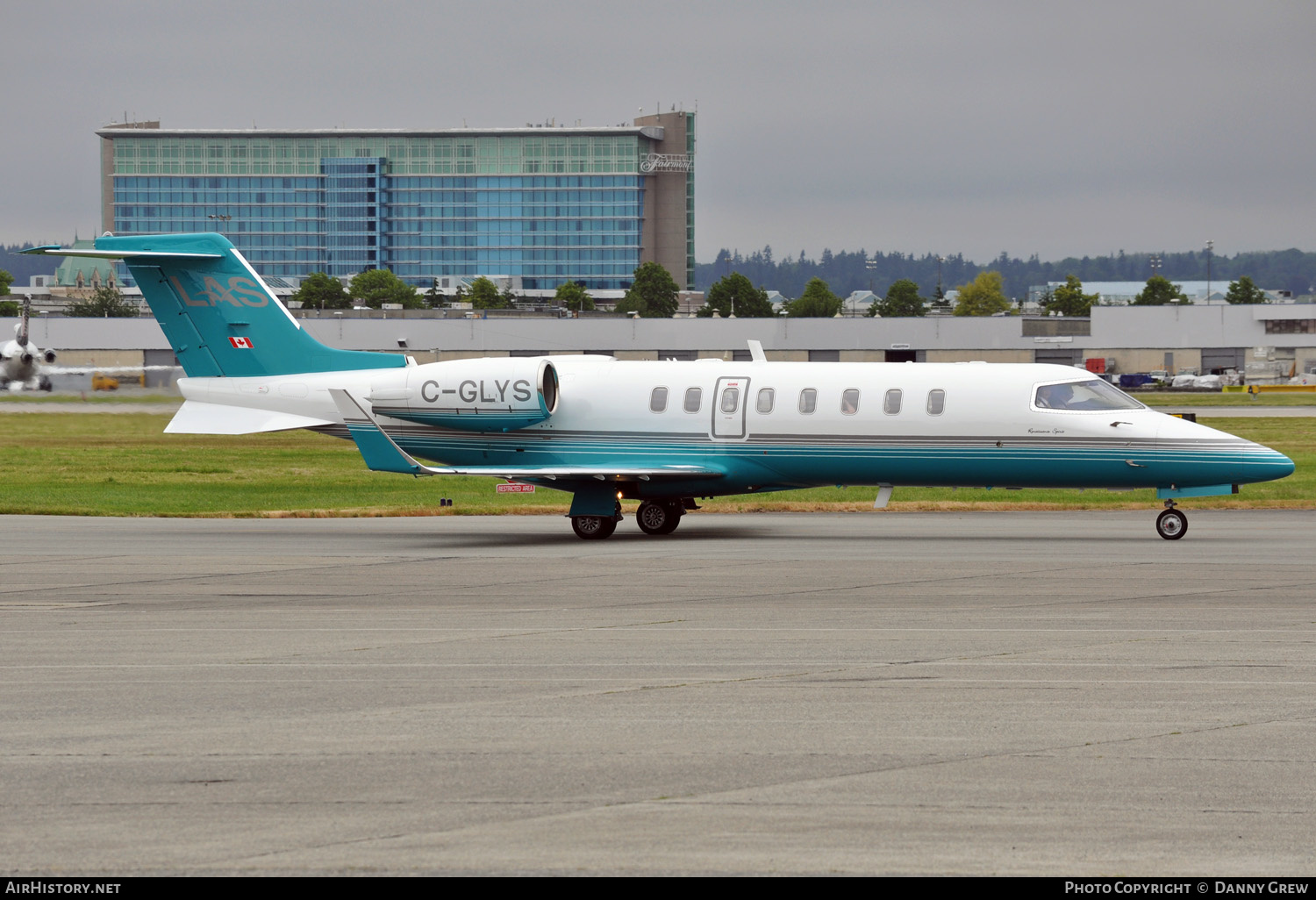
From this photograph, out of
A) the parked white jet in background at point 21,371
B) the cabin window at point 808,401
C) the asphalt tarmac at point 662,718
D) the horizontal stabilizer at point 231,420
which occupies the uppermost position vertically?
the parked white jet in background at point 21,371

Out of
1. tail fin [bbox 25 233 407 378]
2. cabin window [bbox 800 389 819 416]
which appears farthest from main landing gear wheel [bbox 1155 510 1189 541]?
tail fin [bbox 25 233 407 378]

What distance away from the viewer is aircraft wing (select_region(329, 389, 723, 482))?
2394 centimetres

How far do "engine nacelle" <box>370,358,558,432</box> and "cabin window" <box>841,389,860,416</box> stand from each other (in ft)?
16.3

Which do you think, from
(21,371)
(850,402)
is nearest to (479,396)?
(850,402)

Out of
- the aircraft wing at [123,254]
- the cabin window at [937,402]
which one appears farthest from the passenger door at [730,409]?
the aircraft wing at [123,254]

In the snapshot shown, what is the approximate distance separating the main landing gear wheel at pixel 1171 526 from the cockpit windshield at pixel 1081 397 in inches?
73.1

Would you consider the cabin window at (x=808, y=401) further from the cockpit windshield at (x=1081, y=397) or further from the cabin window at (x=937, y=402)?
the cockpit windshield at (x=1081, y=397)

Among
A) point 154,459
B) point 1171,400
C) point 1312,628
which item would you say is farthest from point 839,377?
point 1171,400

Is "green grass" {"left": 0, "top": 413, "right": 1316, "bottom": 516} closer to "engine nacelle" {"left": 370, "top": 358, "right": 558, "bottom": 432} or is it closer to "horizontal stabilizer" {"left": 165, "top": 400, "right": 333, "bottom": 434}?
"horizontal stabilizer" {"left": 165, "top": 400, "right": 333, "bottom": 434}

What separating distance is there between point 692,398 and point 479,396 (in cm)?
369

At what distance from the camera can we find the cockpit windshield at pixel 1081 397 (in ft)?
79.4

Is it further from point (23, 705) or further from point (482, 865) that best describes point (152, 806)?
point (23, 705)

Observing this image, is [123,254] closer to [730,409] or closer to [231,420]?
[231,420]

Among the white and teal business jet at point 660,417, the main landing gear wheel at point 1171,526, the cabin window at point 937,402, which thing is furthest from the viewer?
the cabin window at point 937,402
